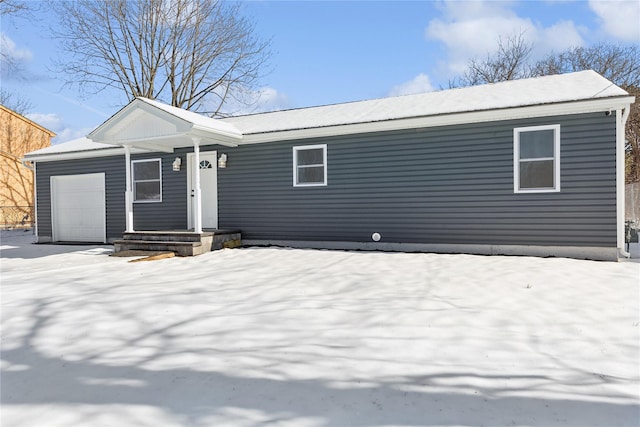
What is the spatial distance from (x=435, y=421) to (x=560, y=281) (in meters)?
4.12

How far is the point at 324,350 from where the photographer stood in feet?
9.38

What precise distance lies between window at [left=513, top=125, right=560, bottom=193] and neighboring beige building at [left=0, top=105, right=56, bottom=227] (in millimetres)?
21774

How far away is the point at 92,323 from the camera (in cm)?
350

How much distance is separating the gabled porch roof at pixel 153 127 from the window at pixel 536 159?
6144mm

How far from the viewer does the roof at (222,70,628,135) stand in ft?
23.5

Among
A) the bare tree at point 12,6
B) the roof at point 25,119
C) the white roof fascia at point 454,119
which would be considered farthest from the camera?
the roof at point 25,119

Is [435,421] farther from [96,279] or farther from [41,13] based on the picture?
[41,13]

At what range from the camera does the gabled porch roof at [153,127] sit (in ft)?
27.0

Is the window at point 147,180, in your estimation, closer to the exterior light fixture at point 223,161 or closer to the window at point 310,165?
the exterior light fixture at point 223,161

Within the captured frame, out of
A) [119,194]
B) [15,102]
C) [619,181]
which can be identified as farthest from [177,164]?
[15,102]

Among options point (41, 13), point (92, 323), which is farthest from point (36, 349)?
point (41, 13)

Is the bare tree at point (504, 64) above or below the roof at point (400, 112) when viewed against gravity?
above

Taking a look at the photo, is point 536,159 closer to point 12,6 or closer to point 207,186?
point 207,186

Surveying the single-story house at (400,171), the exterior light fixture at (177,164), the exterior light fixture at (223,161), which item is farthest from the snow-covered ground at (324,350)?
the exterior light fixture at (177,164)
